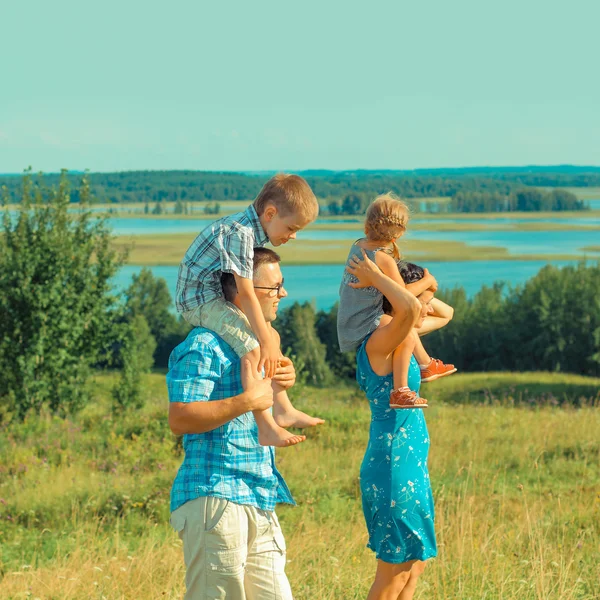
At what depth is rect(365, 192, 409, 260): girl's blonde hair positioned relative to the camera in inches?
138

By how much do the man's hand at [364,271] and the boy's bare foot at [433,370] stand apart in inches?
26.9

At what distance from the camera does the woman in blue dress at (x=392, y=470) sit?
11.2ft

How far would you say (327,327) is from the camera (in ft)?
264

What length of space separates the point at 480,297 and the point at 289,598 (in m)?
80.4

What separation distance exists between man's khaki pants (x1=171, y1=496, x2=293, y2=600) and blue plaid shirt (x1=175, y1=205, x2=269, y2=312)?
2.61ft

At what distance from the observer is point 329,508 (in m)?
7.52

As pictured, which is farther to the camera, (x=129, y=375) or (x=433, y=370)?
(x=129, y=375)

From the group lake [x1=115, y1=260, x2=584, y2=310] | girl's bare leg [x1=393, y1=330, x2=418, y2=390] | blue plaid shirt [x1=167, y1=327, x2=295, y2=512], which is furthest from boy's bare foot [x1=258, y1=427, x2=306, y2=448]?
lake [x1=115, y1=260, x2=584, y2=310]

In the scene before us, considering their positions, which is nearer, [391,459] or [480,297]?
[391,459]

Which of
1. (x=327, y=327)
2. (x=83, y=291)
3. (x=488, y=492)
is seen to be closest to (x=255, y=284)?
(x=488, y=492)

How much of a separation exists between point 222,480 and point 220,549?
9.6 inches

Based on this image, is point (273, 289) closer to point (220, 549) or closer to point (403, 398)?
point (403, 398)

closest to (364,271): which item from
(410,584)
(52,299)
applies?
(410,584)

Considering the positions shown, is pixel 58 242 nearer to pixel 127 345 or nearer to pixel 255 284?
pixel 127 345
